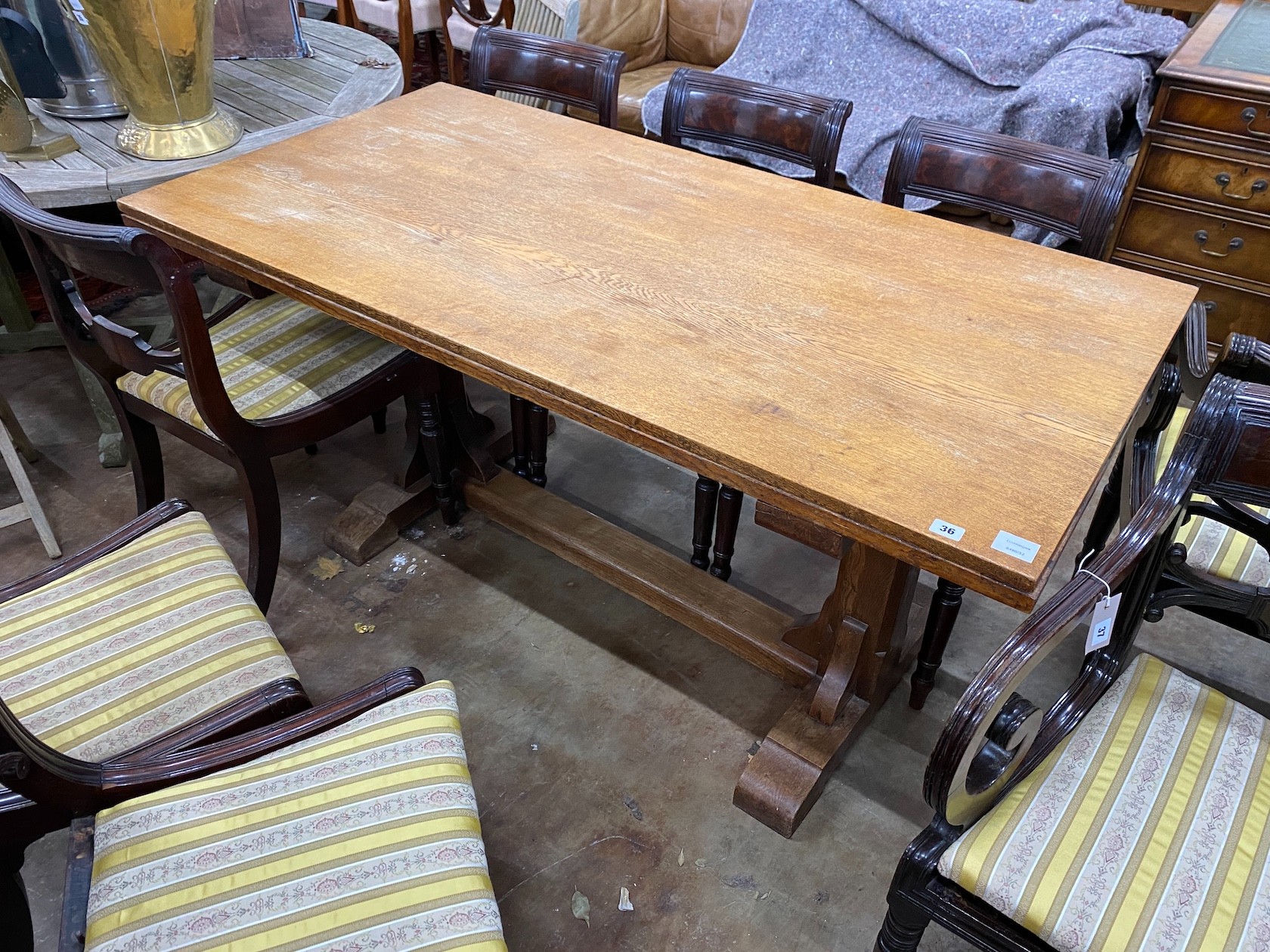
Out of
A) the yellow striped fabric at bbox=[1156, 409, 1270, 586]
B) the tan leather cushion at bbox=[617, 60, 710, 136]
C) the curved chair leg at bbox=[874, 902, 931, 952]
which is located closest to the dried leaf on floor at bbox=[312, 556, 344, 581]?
the curved chair leg at bbox=[874, 902, 931, 952]

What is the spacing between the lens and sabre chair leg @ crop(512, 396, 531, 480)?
2.12 m

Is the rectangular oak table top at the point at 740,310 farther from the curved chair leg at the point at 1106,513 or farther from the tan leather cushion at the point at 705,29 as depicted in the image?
the tan leather cushion at the point at 705,29

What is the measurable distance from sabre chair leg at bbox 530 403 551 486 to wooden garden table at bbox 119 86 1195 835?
0.70 ft

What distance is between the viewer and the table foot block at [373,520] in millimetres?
2064

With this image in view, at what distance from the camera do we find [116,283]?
1506 mm

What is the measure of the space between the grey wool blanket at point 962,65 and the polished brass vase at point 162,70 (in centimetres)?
124

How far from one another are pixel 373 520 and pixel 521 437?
0.38 metres

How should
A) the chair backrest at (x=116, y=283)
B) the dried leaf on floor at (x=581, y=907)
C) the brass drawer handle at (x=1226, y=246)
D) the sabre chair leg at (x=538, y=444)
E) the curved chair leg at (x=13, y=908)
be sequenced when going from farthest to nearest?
the brass drawer handle at (x=1226, y=246) < the sabre chair leg at (x=538, y=444) < the dried leaf on floor at (x=581, y=907) < the chair backrest at (x=116, y=283) < the curved chair leg at (x=13, y=908)

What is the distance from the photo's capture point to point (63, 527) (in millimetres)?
2127

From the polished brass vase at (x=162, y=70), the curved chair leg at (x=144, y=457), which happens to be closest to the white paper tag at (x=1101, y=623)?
the curved chair leg at (x=144, y=457)

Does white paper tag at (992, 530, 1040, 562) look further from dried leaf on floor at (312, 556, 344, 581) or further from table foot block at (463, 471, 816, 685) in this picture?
dried leaf on floor at (312, 556, 344, 581)

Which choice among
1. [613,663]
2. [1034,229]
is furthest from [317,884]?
[1034,229]

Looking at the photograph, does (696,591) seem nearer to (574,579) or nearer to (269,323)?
(574,579)

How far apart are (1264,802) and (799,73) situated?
2926 mm
